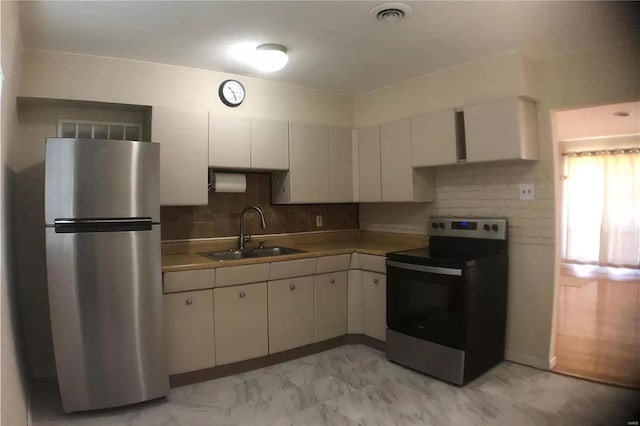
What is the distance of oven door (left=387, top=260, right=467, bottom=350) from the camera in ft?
8.53

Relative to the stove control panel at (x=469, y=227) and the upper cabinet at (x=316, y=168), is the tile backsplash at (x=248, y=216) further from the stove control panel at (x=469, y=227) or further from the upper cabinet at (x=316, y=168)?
the stove control panel at (x=469, y=227)

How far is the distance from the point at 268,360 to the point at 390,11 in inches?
99.2

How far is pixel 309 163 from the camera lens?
353cm

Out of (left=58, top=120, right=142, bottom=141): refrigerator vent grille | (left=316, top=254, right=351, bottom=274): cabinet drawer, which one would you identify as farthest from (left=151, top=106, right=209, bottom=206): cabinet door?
(left=316, top=254, right=351, bottom=274): cabinet drawer

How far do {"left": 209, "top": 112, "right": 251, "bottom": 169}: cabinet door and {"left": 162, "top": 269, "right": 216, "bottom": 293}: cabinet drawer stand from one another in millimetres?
857

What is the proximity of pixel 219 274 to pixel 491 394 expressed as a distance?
195 cm

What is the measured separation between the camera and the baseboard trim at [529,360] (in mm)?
2830

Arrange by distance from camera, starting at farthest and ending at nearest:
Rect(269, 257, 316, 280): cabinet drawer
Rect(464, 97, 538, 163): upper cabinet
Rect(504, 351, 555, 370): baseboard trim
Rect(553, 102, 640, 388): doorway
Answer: Rect(553, 102, 640, 388): doorway
Rect(269, 257, 316, 280): cabinet drawer
Rect(504, 351, 555, 370): baseboard trim
Rect(464, 97, 538, 163): upper cabinet

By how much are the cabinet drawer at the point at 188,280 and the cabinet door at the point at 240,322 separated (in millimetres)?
110

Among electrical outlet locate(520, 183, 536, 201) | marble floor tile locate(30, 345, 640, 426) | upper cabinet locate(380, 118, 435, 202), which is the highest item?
upper cabinet locate(380, 118, 435, 202)

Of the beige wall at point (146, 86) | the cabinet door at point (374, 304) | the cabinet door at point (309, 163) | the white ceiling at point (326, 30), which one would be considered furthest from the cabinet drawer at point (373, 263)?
the white ceiling at point (326, 30)

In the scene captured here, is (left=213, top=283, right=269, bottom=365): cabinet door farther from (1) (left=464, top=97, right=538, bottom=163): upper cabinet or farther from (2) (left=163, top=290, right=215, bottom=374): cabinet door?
(1) (left=464, top=97, right=538, bottom=163): upper cabinet

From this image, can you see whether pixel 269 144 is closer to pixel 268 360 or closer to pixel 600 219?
pixel 268 360

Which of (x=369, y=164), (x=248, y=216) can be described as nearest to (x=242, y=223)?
(x=248, y=216)
